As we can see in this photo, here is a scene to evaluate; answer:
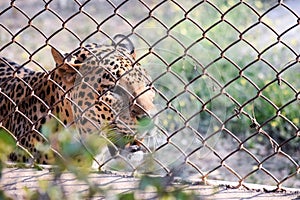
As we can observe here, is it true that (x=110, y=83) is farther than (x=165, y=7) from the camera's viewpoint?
No

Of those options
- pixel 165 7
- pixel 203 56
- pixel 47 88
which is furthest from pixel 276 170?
pixel 165 7

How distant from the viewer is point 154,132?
11.0 ft

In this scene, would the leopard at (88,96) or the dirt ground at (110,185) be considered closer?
the dirt ground at (110,185)

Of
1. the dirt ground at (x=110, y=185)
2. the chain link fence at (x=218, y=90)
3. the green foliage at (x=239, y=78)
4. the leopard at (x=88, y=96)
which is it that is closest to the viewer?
the dirt ground at (x=110, y=185)

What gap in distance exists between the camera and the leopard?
3.59 m

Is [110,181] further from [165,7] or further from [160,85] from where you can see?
[165,7]

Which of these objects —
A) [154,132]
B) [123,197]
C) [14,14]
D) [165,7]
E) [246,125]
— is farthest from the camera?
[14,14]

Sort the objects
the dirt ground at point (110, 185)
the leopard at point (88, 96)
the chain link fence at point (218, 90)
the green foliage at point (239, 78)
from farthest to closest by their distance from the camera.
→ the green foliage at point (239, 78) < the chain link fence at point (218, 90) < the leopard at point (88, 96) < the dirt ground at point (110, 185)

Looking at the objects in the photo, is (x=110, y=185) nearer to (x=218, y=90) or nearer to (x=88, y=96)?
(x=88, y=96)

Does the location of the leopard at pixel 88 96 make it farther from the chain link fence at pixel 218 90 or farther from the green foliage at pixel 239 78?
the green foliage at pixel 239 78

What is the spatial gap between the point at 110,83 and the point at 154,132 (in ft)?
2.09

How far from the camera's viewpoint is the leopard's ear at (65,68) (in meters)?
3.78

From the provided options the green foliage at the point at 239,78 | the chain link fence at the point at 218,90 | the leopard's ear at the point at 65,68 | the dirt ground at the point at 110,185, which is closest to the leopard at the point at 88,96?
the leopard's ear at the point at 65,68

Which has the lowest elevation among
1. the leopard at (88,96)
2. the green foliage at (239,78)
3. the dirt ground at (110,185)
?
the dirt ground at (110,185)
